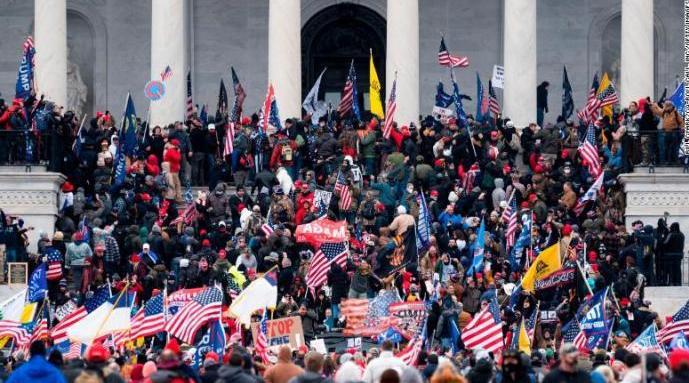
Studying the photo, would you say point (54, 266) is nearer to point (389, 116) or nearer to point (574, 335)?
point (389, 116)

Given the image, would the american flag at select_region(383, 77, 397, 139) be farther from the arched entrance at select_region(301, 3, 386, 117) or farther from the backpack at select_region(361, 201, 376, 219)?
the arched entrance at select_region(301, 3, 386, 117)

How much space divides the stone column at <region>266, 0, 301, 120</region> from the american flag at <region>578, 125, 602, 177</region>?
997cm

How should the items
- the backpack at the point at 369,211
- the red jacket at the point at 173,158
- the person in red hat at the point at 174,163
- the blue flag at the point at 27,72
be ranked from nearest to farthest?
the backpack at the point at 369,211 < the person in red hat at the point at 174,163 < the red jacket at the point at 173,158 < the blue flag at the point at 27,72

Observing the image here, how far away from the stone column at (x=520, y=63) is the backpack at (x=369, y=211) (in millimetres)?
10067

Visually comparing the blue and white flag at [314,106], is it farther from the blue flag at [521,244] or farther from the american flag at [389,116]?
the blue flag at [521,244]

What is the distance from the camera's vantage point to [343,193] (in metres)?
65.9

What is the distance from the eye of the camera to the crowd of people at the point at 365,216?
58844 mm

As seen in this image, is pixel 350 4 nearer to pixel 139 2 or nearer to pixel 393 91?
pixel 139 2

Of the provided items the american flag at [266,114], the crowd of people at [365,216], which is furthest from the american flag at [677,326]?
the american flag at [266,114]

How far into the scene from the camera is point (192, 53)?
276 ft

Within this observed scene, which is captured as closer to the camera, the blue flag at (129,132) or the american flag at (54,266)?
the american flag at (54,266)

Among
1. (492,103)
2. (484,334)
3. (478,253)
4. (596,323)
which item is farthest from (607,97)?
(484,334)

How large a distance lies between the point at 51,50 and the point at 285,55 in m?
6.36

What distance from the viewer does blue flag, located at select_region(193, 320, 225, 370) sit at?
168 feet
